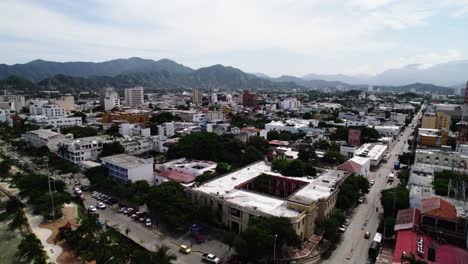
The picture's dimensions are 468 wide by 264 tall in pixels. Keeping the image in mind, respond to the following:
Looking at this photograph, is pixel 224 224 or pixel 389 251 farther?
pixel 224 224

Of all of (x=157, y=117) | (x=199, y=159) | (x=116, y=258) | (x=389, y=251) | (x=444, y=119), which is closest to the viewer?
(x=116, y=258)

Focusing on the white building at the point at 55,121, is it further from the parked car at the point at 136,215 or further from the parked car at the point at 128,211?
the parked car at the point at 136,215

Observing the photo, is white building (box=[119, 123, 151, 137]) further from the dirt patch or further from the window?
the window

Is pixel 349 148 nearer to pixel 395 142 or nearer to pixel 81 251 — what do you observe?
pixel 395 142

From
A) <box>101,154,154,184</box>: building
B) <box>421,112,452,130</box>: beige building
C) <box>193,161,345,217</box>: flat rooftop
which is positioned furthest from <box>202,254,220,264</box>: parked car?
<box>421,112,452,130</box>: beige building

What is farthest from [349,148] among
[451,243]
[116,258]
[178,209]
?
[116,258]
